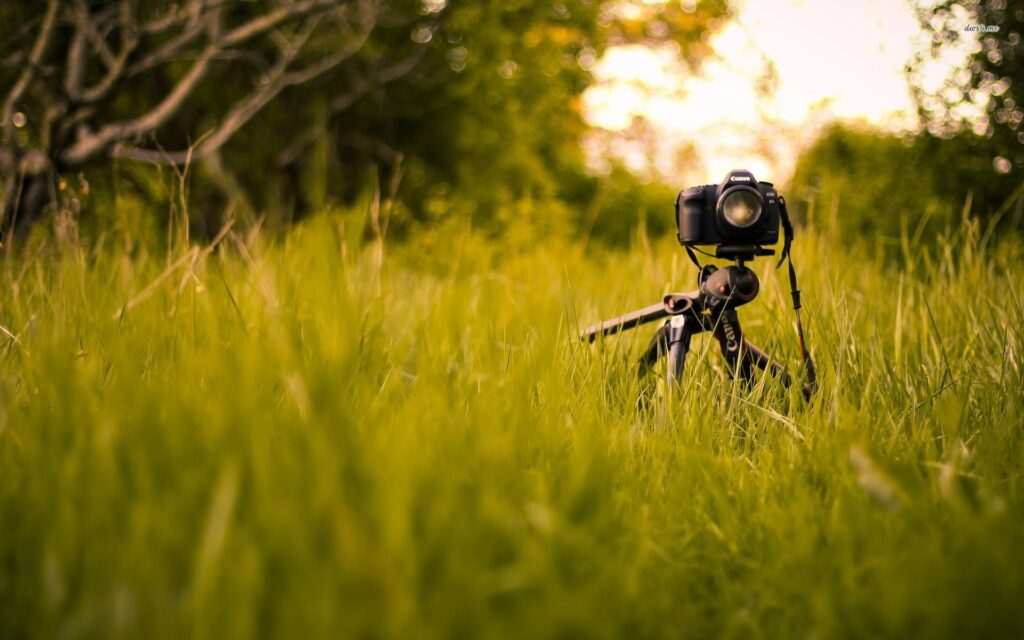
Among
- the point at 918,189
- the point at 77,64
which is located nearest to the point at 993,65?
the point at 918,189

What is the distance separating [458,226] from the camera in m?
6.65

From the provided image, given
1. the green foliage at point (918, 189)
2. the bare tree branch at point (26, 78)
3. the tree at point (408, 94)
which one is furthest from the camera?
the tree at point (408, 94)

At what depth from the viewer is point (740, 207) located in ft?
5.40

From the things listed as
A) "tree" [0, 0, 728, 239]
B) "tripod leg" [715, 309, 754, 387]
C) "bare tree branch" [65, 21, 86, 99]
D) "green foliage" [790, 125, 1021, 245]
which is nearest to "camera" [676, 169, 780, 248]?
"tripod leg" [715, 309, 754, 387]

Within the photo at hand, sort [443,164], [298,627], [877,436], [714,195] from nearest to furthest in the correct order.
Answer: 1. [298,627]
2. [877,436]
3. [714,195]
4. [443,164]

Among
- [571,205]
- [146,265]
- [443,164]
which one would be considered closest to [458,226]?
[443,164]

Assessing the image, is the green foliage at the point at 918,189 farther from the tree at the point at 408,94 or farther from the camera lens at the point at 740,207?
the tree at the point at 408,94

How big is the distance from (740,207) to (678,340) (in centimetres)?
36

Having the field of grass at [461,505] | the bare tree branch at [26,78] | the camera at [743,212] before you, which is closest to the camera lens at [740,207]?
the camera at [743,212]

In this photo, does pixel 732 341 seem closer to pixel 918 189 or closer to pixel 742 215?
pixel 742 215

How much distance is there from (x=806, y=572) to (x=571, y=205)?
10.5 meters

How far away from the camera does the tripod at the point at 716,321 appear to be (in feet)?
5.41

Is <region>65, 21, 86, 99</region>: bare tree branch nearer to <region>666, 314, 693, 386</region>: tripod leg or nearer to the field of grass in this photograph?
the field of grass

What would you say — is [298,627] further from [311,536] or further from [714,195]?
[714,195]
